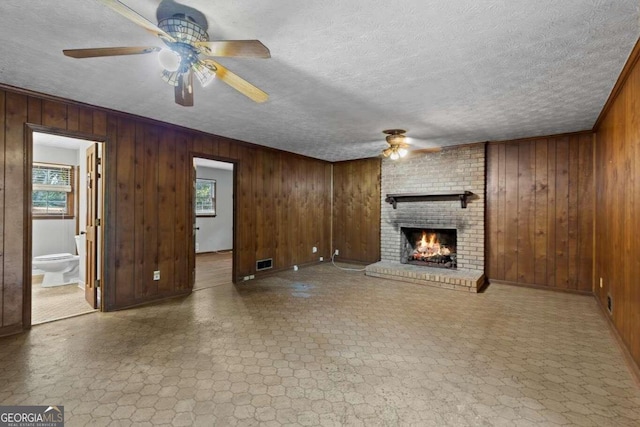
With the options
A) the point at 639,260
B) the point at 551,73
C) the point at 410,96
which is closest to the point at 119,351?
the point at 410,96

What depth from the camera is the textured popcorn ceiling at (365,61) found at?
1.75 m

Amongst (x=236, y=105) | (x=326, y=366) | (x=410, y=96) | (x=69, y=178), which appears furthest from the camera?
(x=69, y=178)

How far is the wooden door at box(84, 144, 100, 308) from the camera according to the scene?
11.9ft

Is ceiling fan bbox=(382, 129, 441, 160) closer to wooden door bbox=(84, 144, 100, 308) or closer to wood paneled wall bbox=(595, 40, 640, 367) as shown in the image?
wood paneled wall bbox=(595, 40, 640, 367)

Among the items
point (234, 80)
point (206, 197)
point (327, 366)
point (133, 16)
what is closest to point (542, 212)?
point (327, 366)

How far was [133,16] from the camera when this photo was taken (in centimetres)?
145

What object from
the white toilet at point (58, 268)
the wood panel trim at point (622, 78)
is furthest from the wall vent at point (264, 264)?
the wood panel trim at point (622, 78)

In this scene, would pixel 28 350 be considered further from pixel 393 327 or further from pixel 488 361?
pixel 488 361

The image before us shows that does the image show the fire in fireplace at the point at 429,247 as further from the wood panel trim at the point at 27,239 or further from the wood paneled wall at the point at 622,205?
the wood panel trim at the point at 27,239

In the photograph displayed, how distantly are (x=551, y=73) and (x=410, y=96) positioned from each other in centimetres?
113

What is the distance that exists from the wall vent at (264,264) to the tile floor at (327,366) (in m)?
1.53

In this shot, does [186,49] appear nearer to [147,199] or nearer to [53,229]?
[147,199]

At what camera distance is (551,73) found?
2.50 meters

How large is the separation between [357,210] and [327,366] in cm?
459
